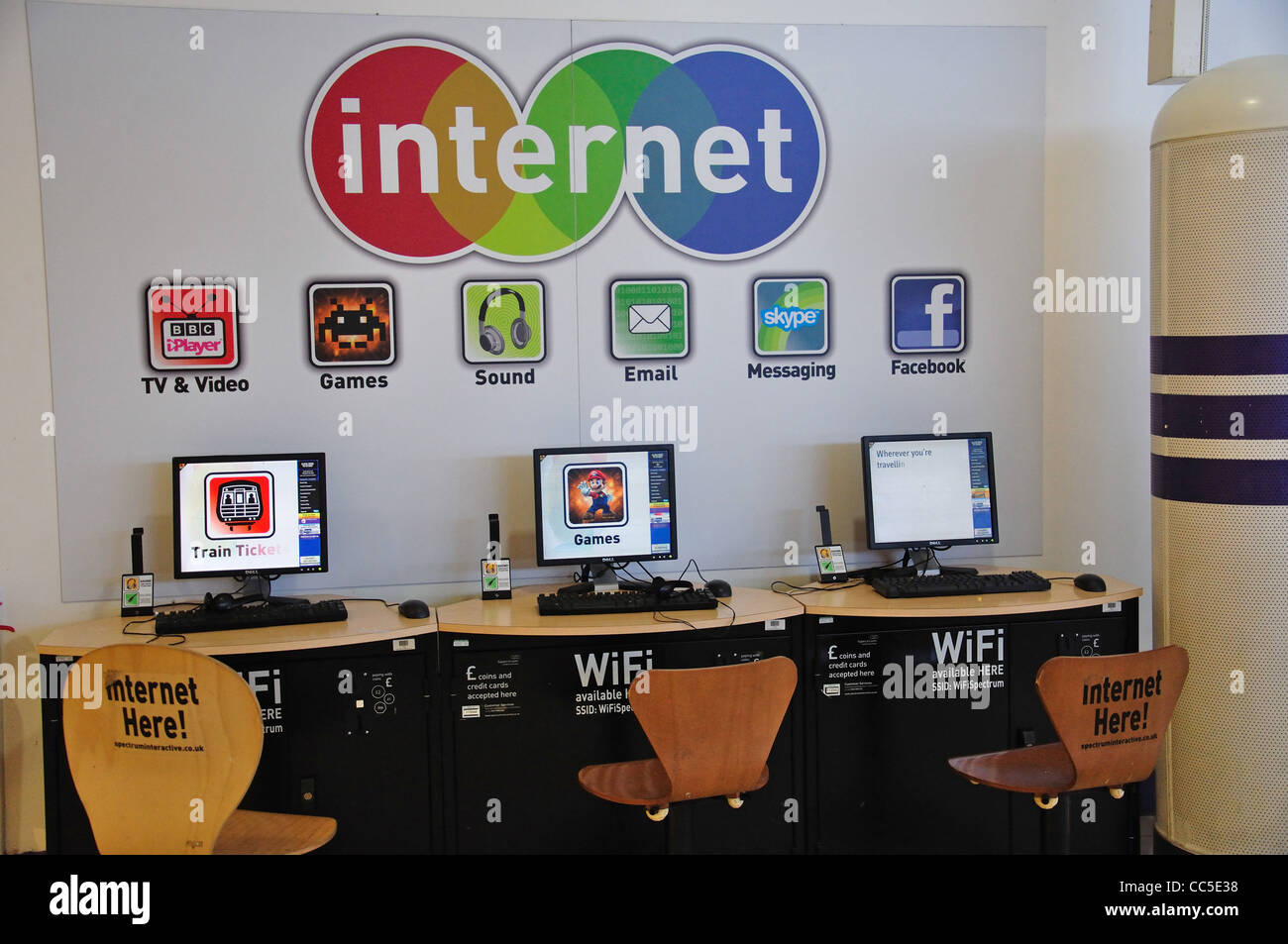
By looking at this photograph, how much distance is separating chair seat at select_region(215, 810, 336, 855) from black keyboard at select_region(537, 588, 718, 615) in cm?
98

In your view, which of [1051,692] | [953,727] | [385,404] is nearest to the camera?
[1051,692]

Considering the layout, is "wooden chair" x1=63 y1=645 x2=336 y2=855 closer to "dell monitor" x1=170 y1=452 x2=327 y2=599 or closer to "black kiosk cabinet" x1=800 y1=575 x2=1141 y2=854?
"dell monitor" x1=170 y1=452 x2=327 y2=599

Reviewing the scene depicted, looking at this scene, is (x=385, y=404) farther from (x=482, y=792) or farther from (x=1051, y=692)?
(x=1051, y=692)

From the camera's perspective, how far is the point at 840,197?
12.5 ft

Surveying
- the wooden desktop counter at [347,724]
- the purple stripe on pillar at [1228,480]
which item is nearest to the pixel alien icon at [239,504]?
the wooden desktop counter at [347,724]

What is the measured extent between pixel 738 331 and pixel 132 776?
2445 millimetres

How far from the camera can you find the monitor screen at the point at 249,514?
3.33m

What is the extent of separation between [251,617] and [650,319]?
170cm

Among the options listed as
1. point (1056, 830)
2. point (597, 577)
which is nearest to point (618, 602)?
point (597, 577)

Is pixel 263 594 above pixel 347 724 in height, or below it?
above

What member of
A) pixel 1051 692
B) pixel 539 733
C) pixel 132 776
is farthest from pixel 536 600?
pixel 1051 692

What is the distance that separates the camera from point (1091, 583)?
3.46m

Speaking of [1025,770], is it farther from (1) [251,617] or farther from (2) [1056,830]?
(1) [251,617]

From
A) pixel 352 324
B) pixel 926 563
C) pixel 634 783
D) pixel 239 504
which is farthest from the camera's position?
pixel 926 563
